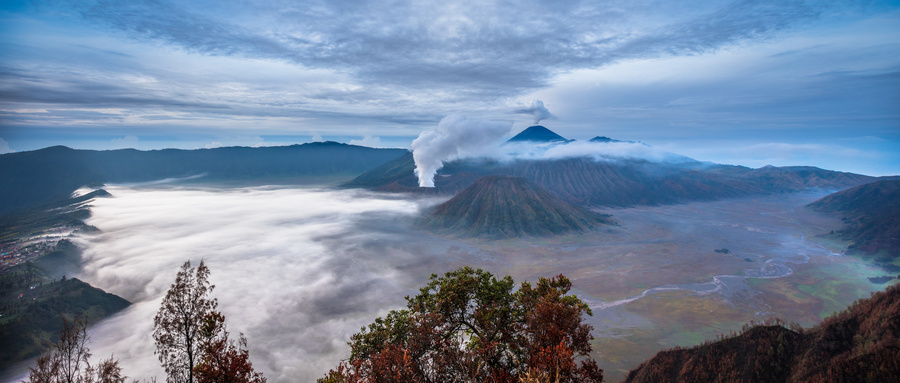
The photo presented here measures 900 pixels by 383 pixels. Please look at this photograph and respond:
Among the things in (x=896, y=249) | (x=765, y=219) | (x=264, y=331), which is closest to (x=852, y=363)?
(x=264, y=331)

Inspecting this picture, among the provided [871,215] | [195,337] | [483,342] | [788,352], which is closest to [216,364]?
[195,337]

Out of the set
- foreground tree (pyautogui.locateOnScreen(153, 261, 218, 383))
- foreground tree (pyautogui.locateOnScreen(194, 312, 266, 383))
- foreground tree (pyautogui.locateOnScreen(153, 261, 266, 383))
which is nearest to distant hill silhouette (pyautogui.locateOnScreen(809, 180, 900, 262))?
foreground tree (pyautogui.locateOnScreen(194, 312, 266, 383))

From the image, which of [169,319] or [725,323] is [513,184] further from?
[169,319]

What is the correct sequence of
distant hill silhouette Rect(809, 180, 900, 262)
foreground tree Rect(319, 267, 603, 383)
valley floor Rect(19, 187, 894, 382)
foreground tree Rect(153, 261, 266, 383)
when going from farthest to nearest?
distant hill silhouette Rect(809, 180, 900, 262)
valley floor Rect(19, 187, 894, 382)
foreground tree Rect(153, 261, 266, 383)
foreground tree Rect(319, 267, 603, 383)

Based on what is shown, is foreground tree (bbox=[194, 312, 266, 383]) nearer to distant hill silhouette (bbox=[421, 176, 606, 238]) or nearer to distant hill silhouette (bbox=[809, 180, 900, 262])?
distant hill silhouette (bbox=[421, 176, 606, 238])

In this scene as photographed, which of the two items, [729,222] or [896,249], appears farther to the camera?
[729,222]

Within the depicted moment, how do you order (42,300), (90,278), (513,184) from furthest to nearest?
(513,184)
(90,278)
(42,300)
